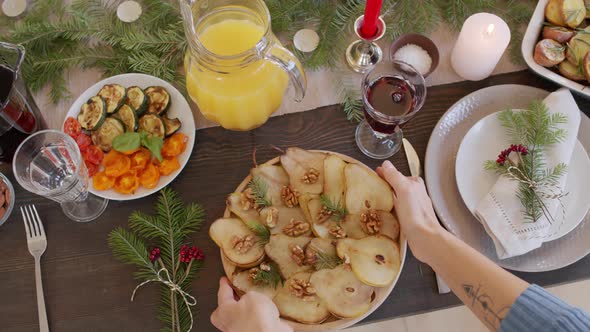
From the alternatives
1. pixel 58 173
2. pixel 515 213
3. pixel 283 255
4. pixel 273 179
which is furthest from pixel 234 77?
pixel 515 213

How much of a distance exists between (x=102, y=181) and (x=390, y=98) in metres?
0.53

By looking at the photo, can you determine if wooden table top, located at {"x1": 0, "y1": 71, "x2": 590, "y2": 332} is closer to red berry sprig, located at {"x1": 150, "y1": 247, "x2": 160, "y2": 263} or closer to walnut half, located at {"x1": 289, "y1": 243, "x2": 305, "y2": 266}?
red berry sprig, located at {"x1": 150, "y1": 247, "x2": 160, "y2": 263}

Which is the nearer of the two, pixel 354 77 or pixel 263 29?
pixel 263 29

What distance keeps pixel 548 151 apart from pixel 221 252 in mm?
584

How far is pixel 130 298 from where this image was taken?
855mm

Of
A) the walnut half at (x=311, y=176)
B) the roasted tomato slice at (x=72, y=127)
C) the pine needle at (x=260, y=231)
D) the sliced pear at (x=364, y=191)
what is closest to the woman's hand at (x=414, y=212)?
the sliced pear at (x=364, y=191)

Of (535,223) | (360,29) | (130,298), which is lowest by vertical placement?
(130,298)

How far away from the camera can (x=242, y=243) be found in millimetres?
804

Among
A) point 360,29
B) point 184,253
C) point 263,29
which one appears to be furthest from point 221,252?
point 360,29

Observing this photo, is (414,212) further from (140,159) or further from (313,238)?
(140,159)

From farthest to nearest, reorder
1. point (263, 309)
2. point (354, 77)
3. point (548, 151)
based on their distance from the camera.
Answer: point (354, 77) → point (548, 151) → point (263, 309)

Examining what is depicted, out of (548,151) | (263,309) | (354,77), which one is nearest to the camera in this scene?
(263,309)

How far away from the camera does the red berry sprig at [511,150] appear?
2.74ft

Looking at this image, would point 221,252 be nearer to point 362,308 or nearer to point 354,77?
point 362,308
